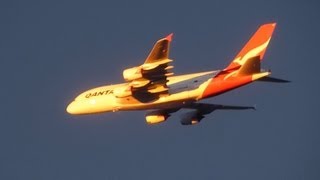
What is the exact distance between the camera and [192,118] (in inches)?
2547

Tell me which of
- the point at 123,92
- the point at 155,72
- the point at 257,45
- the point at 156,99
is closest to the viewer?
the point at 155,72

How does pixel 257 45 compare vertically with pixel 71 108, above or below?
above

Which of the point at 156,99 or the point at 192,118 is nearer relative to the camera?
the point at 156,99

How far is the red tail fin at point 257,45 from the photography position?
2361 inches

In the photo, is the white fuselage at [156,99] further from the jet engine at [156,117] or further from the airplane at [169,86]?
the jet engine at [156,117]

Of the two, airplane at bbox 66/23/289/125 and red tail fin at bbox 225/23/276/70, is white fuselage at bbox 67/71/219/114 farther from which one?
red tail fin at bbox 225/23/276/70

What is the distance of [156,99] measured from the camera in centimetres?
5903

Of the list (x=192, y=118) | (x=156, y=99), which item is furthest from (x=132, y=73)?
(x=192, y=118)

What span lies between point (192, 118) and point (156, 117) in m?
2.96

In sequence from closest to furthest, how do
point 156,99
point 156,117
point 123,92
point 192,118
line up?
point 123,92 → point 156,99 → point 156,117 → point 192,118

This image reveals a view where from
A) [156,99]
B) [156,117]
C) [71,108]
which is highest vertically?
[71,108]

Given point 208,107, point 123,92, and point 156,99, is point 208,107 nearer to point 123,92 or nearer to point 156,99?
point 156,99

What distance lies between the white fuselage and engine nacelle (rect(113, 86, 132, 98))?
0.22 metres

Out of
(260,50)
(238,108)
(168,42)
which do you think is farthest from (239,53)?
(168,42)
